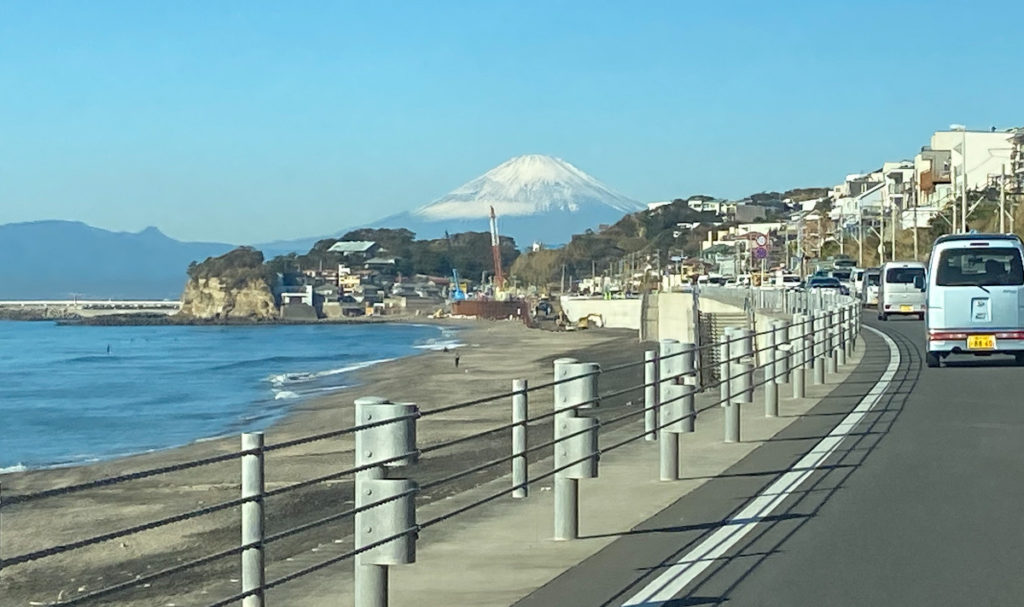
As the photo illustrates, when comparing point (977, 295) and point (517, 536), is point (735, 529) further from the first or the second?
point (977, 295)

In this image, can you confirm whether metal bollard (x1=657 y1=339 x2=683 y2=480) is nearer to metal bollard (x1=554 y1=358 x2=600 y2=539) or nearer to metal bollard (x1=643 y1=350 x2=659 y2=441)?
metal bollard (x1=643 y1=350 x2=659 y2=441)

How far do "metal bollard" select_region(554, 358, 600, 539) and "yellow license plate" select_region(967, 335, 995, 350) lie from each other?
17.1m

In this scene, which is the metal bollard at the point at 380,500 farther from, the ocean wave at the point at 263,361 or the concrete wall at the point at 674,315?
the ocean wave at the point at 263,361

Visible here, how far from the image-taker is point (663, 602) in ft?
27.9

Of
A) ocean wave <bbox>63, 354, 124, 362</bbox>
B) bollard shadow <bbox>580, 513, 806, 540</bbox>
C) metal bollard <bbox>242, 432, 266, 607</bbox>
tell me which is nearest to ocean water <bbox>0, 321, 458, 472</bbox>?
ocean wave <bbox>63, 354, 124, 362</bbox>

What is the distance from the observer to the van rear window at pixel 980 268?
84.7ft

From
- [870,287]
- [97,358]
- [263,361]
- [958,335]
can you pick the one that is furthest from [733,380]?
[97,358]

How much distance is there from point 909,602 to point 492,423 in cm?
2568

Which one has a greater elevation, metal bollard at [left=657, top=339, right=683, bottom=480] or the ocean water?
metal bollard at [left=657, top=339, right=683, bottom=480]

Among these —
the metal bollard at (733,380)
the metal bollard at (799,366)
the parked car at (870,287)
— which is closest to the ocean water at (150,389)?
the metal bollard at (799,366)

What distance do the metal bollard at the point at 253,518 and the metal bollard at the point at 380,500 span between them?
786mm

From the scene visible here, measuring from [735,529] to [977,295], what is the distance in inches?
646

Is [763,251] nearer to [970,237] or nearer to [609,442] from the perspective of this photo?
[970,237]

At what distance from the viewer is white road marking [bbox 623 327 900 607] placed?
8.80 meters
